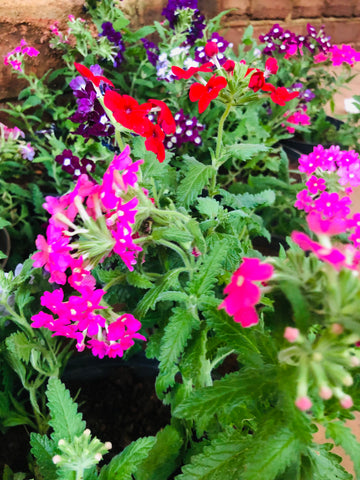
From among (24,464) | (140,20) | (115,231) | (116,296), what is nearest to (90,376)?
(24,464)

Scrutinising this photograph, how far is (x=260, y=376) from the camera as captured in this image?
22.6 inches

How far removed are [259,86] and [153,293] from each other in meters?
0.46

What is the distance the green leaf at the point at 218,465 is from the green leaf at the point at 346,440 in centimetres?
15

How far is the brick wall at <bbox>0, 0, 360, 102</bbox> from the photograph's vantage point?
171 centimetres

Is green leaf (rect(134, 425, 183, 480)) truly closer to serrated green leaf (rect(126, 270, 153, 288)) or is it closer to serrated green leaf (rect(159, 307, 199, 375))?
serrated green leaf (rect(159, 307, 199, 375))

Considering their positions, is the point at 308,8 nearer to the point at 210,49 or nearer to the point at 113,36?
the point at 113,36

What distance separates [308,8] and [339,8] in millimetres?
358

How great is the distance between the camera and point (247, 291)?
0.43 metres

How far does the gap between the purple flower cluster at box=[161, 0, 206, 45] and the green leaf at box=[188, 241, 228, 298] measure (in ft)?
4.35

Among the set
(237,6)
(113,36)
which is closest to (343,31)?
(237,6)

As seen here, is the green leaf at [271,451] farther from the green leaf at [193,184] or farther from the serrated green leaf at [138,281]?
the green leaf at [193,184]

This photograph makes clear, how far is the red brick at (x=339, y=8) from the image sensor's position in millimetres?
2994

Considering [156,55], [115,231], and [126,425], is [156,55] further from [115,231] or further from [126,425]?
[126,425]

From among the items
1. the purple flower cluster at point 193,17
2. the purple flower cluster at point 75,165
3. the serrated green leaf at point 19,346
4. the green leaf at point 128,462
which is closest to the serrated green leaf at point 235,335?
the green leaf at point 128,462
